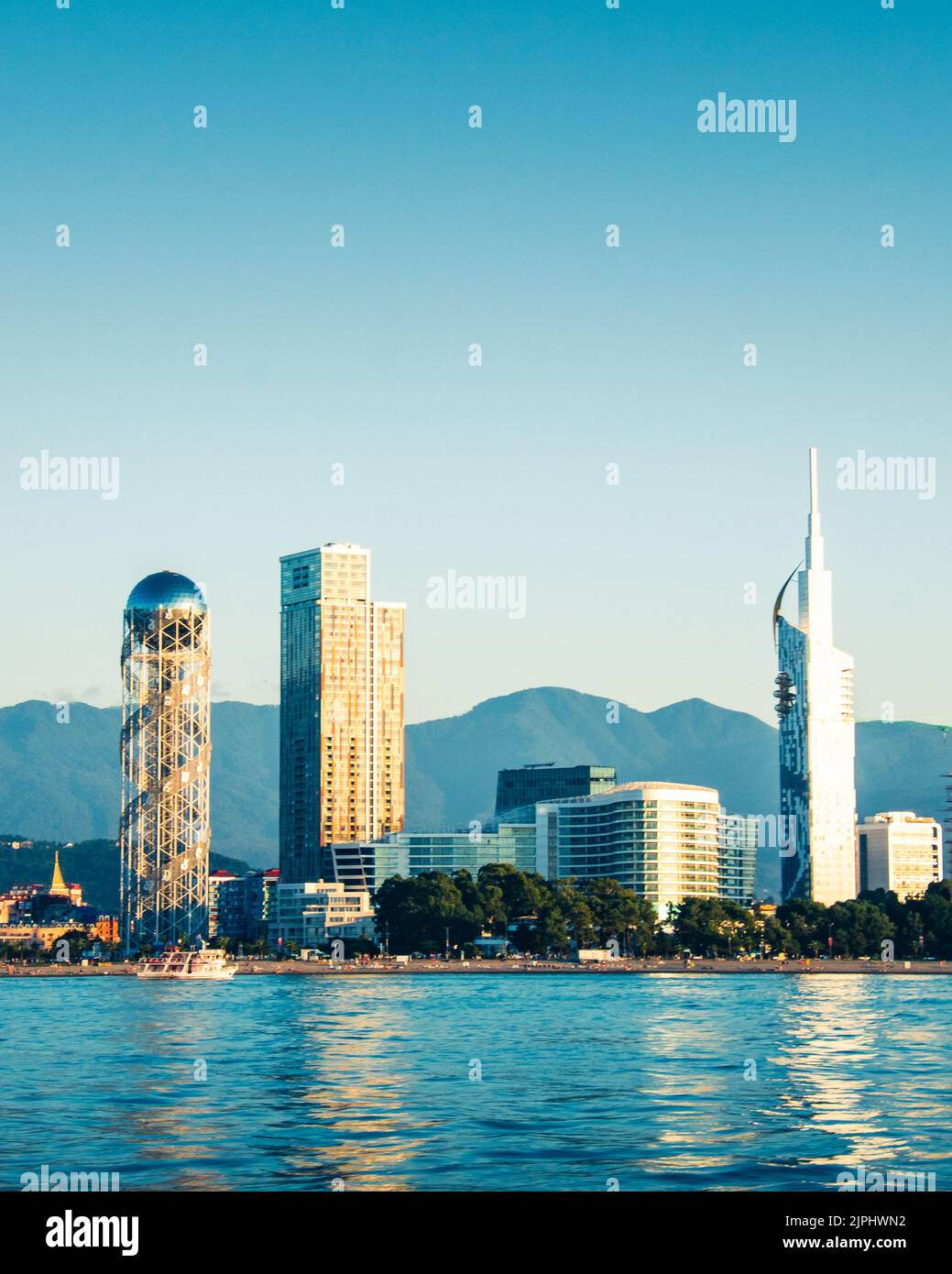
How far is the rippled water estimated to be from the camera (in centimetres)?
4362

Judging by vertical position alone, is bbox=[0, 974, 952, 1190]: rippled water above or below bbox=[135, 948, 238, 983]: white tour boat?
above

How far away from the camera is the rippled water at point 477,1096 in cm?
4362

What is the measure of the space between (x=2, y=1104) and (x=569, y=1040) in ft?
126

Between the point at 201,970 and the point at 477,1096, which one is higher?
the point at 477,1096

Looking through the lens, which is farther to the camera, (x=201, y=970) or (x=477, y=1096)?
(x=201, y=970)

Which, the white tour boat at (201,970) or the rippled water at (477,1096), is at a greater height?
the rippled water at (477,1096)

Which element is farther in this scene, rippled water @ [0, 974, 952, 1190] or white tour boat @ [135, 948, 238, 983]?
white tour boat @ [135, 948, 238, 983]

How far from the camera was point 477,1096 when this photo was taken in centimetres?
6112

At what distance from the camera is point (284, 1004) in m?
135

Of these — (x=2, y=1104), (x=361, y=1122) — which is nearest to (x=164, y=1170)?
(x=361, y=1122)

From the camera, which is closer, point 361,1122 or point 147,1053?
point 361,1122

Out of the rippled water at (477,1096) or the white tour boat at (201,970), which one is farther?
the white tour boat at (201,970)
